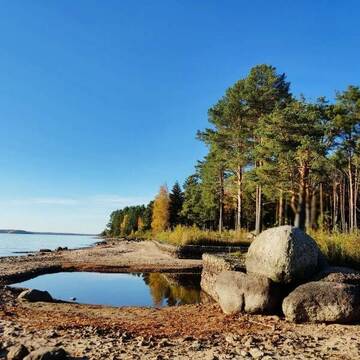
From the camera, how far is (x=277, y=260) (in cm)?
789

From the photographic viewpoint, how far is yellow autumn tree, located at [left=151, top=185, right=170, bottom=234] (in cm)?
5741

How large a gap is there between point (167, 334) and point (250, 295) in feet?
6.71

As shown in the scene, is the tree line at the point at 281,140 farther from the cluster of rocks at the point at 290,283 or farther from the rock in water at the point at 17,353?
the rock in water at the point at 17,353

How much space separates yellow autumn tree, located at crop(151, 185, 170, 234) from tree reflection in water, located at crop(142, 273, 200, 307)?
40645 mm

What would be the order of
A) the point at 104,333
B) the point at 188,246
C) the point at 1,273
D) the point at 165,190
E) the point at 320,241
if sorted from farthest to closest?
the point at 165,190, the point at 188,246, the point at 1,273, the point at 320,241, the point at 104,333

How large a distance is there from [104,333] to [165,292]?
6.22 m

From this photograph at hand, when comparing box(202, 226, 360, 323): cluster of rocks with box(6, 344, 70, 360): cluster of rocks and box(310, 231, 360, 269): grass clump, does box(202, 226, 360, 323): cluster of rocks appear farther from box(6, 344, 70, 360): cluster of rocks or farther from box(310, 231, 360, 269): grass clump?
box(6, 344, 70, 360): cluster of rocks

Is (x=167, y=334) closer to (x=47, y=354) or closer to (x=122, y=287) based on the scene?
(x=47, y=354)

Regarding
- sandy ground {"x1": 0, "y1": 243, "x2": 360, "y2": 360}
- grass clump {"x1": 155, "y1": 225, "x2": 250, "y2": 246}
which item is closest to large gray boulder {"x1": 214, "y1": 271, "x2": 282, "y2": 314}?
sandy ground {"x1": 0, "y1": 243, "x2": 360, "y2": 360}

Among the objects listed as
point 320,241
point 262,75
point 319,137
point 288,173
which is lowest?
point 320,241

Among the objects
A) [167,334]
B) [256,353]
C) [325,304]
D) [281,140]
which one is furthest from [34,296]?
[281,140]

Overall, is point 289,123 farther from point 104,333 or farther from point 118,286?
point 104,333

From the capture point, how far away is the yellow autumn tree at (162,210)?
188 ft

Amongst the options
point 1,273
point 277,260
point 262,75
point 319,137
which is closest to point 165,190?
point 262,75
